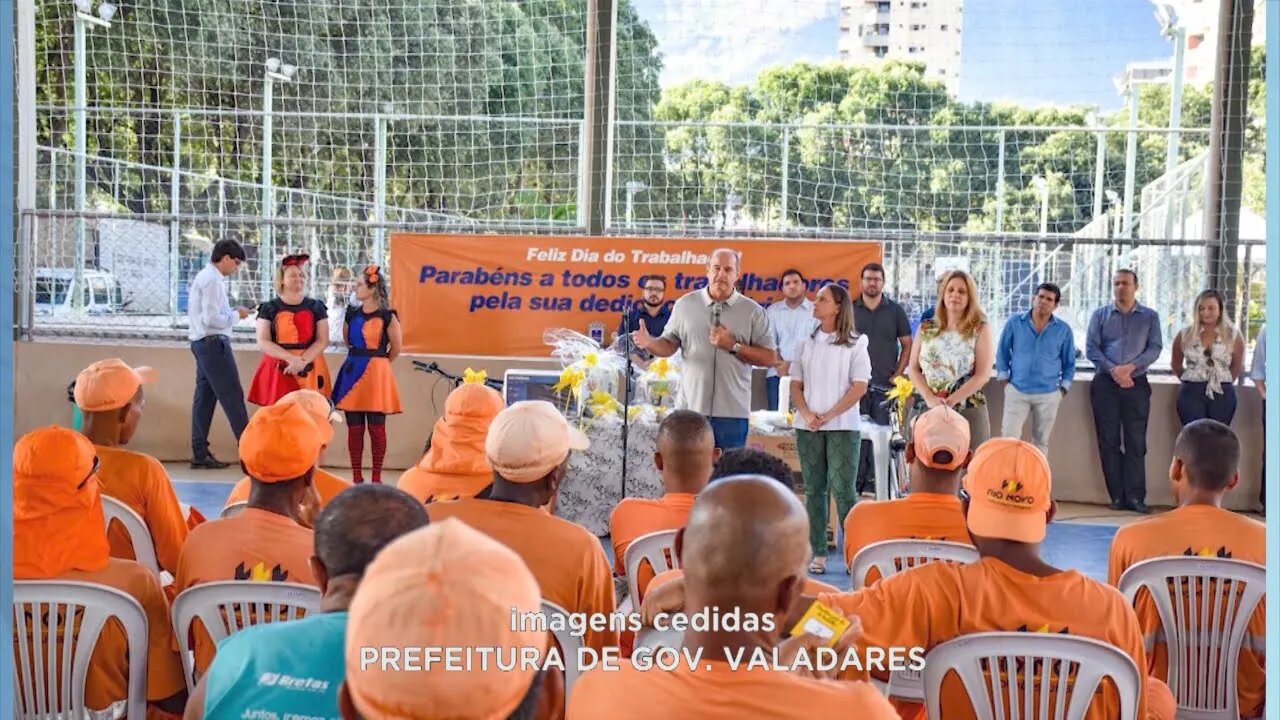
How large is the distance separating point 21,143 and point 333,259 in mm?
2398

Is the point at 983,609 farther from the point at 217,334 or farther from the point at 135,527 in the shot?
the point at 217,334

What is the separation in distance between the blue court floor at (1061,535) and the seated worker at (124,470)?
2.85 m

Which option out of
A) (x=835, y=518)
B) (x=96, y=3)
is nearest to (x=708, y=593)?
(x=835, y=518)

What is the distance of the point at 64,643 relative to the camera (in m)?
2.68

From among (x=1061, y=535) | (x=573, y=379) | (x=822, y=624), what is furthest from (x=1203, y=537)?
(x=1061, y=535)

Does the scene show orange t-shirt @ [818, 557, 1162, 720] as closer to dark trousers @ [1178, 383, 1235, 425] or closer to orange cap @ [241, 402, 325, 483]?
orange cap @ [241, 402, 325, 483]

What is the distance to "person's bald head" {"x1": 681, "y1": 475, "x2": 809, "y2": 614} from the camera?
1.71 meters

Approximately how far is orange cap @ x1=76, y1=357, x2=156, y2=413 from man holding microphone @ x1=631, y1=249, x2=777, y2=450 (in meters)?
2.66

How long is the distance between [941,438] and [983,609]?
46.2 inches

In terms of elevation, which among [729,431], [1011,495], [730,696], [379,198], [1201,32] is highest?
[1201,32]

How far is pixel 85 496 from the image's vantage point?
282 cm

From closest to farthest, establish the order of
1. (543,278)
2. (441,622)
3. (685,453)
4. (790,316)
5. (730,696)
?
(441,622) < (730,696) < (685,453) < (790,316) < (543,278)

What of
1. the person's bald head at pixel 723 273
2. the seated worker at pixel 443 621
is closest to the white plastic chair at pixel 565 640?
the seated worker at pixel 443 621

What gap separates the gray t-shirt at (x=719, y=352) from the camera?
605cm
